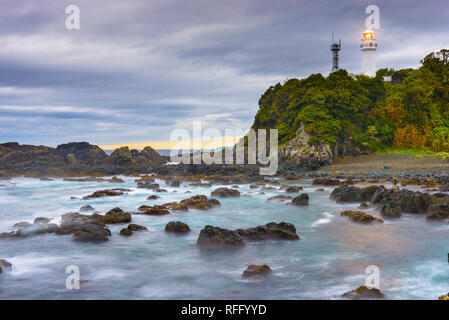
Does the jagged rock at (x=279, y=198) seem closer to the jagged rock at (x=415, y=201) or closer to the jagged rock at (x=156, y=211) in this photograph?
the jagged rock at (x=415, y=201)

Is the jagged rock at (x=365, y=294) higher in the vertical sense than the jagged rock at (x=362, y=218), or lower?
lower

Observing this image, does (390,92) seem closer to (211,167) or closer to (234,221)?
(211,167)

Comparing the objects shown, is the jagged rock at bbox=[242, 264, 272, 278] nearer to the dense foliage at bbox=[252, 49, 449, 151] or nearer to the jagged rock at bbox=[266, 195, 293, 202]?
the jagged rock at bbox=[266, 195, 293, 202]

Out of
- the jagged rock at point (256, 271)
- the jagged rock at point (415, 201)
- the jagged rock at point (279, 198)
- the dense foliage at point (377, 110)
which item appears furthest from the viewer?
the dense foliage at point (377, 110)

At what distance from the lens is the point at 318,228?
14695mm

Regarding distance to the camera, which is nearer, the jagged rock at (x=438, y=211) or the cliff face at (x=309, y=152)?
the jagged rock at (x=438, y=211)

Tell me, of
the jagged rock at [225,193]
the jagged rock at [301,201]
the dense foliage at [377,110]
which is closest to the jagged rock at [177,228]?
the jagged rock at [301,201]

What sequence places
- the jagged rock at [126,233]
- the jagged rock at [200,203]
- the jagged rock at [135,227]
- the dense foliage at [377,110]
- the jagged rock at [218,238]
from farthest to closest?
the dense foliage at [377,110], the jagged rock at [200,203], the jagged rock at [135,227], the jagged rock at [126,233], the jagged rock at [218,238]

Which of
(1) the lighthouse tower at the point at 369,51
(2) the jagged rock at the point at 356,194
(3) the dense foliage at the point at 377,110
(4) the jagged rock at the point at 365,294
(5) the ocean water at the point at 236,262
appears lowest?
(5) the ocean water at the point at 236,262

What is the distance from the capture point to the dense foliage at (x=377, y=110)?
44.5 m

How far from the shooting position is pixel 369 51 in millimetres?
69250

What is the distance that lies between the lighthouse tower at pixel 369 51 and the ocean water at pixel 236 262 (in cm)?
5883

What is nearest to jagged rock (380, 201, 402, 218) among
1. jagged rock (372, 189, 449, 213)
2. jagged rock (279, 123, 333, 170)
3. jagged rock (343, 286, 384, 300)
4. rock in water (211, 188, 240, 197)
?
jagged rock (372, 189, 449, 213)
